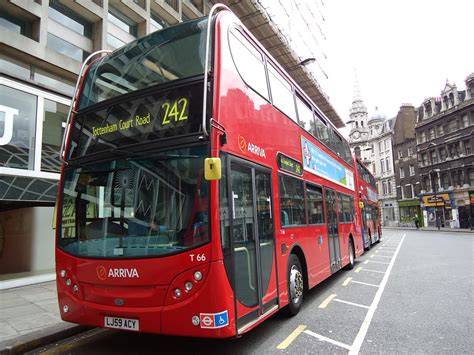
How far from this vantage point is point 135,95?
451cm

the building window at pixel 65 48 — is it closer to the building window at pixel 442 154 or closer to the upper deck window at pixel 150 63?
the upper deck window at pixel 150 63

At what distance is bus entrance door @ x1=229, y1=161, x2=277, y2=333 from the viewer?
13.6 ft

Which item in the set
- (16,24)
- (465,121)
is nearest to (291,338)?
(16,24)

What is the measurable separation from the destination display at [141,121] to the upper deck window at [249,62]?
1.06 metres

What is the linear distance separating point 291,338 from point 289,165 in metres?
2.80

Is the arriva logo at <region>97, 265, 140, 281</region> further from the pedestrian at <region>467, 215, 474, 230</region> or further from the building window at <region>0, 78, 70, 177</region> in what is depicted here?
the pedestrian at <region>467, 215, 474, 230</region>

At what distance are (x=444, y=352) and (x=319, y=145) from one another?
17.3 feet

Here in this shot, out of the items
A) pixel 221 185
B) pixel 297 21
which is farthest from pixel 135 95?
pixel 297 21

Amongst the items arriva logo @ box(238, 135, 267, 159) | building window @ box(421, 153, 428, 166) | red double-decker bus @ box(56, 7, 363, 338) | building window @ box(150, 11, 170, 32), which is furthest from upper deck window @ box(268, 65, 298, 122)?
building window @ box(421, 153, 428, 166)

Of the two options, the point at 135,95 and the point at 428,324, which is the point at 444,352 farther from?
the point at 135,95

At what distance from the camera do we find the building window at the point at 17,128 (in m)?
8.82

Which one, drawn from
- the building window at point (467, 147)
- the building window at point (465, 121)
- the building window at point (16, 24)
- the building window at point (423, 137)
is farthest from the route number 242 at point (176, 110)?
the building window at point (423, 137)

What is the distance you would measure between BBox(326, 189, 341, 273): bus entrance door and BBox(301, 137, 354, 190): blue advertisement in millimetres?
537

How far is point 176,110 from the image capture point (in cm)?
417
